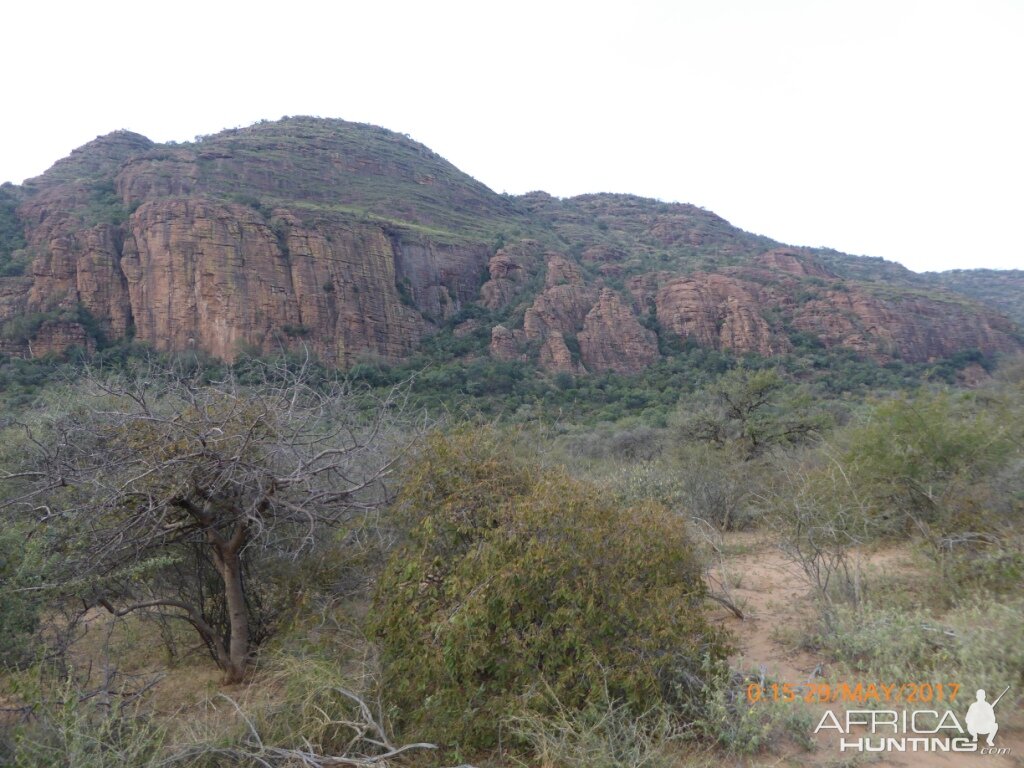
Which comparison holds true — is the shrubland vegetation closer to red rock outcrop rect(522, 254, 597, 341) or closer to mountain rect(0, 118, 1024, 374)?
mountain rect(0, 118, 1024, 374)

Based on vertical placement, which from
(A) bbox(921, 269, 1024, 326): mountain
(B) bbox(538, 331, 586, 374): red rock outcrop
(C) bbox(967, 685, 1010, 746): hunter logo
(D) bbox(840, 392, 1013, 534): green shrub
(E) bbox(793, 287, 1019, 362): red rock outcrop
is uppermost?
(A) bbox(921, 269, 1024, 326): mountain

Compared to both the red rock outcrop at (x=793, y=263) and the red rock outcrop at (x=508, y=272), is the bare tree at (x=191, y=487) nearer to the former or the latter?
the red rock outcrop at (x=508, y=272)

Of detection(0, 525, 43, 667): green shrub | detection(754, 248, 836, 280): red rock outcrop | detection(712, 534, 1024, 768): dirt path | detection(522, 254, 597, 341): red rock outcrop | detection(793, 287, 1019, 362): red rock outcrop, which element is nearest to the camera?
detection(712, 534, 1024, 768): dirt path

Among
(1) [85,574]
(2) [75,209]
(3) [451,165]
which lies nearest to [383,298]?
(2) [75,209]

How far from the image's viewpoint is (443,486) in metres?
4.59

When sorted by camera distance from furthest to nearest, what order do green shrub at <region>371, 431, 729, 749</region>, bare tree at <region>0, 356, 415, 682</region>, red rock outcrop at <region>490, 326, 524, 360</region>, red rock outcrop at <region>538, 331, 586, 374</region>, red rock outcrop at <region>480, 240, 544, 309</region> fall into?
red rock outcrop at <region>480, 240, 544, 309</region>, red rock outcrop at <region>538, 331, 586, 374</region>, red rock outcrop at <region>490, 326, 524, 360</region>, bare tree at <region>0, 356, 415, 682</region>, green shrub at <region>371, 431, 729, 749</region>

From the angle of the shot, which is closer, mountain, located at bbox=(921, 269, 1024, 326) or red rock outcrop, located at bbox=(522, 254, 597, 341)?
red rock outcrop, located at bbox=(522, 254, 597, 341)

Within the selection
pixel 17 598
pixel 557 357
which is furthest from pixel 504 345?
pixel 17 598

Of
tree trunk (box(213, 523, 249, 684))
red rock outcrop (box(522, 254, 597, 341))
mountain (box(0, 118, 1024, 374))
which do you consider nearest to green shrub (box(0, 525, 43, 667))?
tree trunk (box(213, 523, 249, 684))

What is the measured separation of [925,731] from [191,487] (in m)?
5.20

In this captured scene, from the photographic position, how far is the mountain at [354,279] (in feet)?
111

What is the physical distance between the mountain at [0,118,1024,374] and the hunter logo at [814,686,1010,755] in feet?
114

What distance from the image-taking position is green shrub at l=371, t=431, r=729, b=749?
3.48 metres

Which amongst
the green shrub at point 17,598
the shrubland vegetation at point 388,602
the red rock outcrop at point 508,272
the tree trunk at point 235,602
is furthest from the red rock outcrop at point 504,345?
the green shrub at point 17,598
